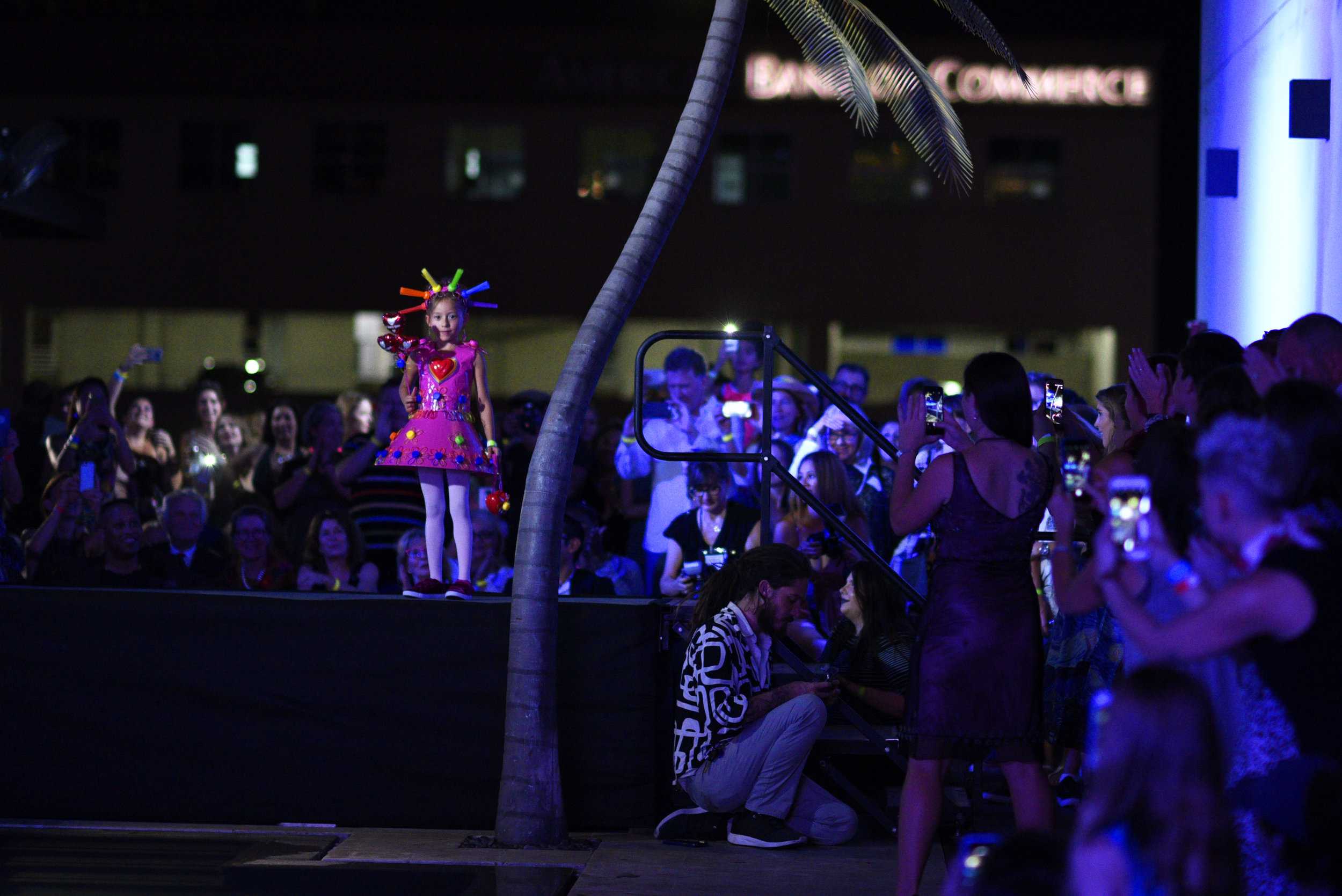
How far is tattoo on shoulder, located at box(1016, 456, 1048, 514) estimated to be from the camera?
16.1 ft

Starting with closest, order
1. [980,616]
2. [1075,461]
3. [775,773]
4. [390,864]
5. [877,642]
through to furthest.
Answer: [980,616] → [390,864] → [775,773] → [877,642] → [1075,461]

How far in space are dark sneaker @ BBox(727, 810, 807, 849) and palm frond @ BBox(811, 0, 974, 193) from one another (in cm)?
342

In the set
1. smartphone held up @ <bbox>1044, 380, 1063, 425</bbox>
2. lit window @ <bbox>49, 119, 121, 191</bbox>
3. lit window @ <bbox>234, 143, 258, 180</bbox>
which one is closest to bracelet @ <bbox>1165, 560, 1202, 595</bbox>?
smartphone held up @ <bbox>1044, 380, 1063, 425</bbox>

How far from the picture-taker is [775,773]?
6.43 metres

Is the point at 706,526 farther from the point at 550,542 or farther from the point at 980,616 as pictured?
the point at 980,616

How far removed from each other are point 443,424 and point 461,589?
2.51ft

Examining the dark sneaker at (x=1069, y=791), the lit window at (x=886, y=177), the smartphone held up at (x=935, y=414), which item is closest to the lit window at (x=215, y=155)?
the lit window at (x=886, y=177)

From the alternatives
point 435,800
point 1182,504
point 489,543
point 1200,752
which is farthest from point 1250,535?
point 489,543

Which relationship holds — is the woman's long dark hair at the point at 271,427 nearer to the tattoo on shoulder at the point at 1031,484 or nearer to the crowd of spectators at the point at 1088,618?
the crowd of spectators at the point at 1088,618

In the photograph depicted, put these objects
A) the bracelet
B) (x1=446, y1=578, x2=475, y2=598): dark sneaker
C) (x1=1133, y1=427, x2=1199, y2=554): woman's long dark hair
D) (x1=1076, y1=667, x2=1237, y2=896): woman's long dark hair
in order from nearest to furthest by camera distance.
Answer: (x1=1076, y1=667, x2=1237, y2=896): woman's long dark hair, the bracelet, (x1=1133, y1=427, x2=1199, y2=554): woman's long dark hair, (x1=446, y1=578, x2=475, y2=598): dark sneaker

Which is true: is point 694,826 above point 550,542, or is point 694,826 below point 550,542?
below

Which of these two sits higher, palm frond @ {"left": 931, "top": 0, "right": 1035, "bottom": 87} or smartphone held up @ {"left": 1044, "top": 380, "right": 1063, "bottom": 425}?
palm frond @ {"left": 931, "top": 0, "right": 1035, "bottom": 87}

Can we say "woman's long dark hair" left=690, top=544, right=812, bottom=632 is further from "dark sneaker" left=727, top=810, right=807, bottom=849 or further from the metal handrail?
"dark sneaker" left=727, top=810, right=807, bottom=849

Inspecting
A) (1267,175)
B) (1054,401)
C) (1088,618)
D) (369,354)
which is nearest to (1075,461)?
(1088,618)
